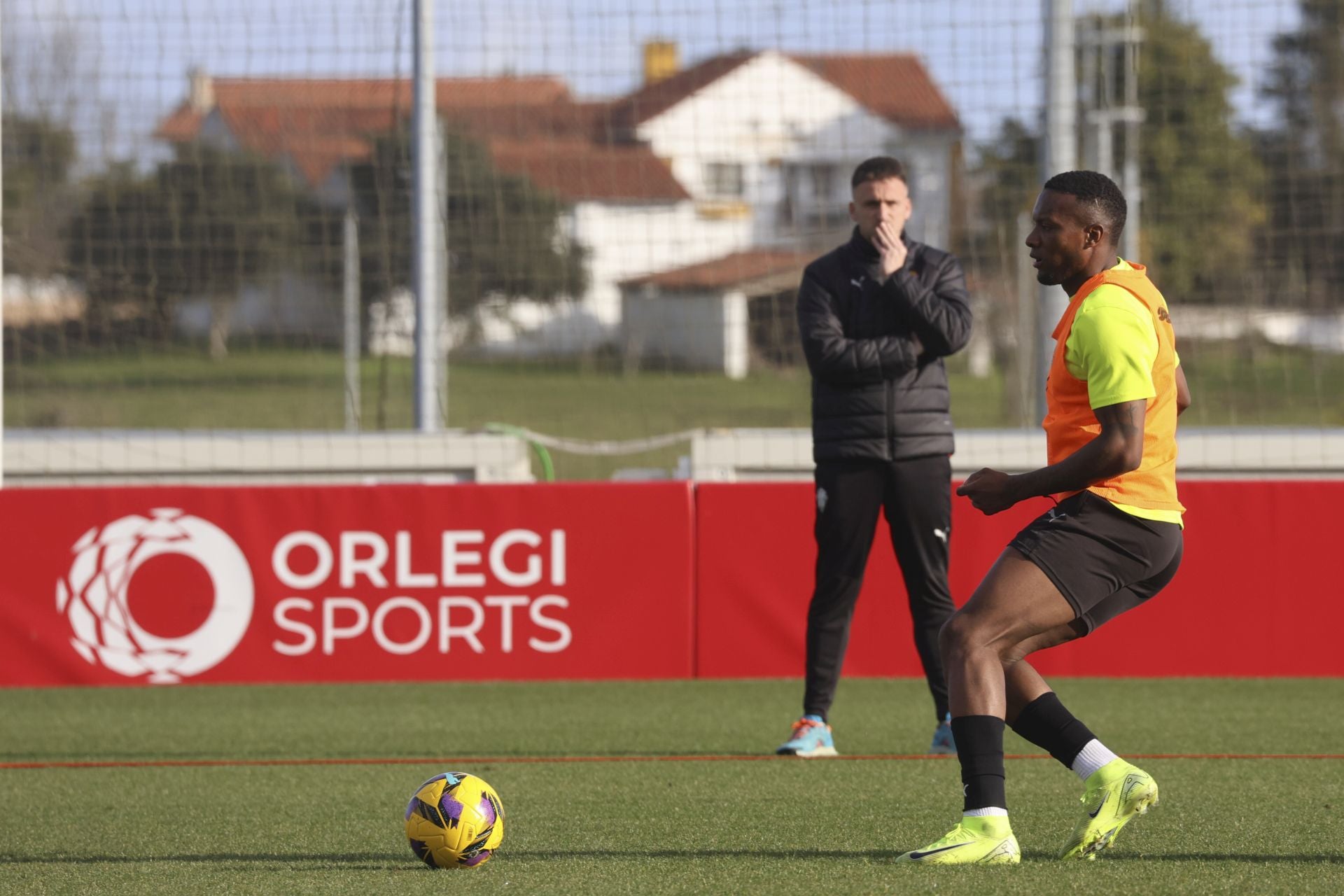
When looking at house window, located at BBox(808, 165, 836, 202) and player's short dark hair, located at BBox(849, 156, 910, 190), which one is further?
house window, located at BBox(808, 165, 836, 202)

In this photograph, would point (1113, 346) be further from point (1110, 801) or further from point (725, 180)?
point (725, 180)

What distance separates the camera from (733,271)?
10820 millimetres

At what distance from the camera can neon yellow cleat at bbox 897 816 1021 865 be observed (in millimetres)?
4395

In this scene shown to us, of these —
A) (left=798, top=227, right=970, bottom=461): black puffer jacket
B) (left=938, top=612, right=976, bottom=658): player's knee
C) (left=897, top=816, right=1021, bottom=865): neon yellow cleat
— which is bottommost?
(left=897, top=816, right=1021, bottom=865): neon yellow cleat

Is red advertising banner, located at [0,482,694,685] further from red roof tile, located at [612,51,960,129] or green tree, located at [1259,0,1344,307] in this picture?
green tree, located at [1259,0,1344,307]

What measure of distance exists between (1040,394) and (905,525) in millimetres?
3292

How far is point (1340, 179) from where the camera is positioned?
1054cm

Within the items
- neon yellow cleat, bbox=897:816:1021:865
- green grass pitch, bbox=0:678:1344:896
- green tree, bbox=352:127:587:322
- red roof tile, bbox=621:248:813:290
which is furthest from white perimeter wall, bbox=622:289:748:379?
neon yellow cleat, bbox=897:816:1021:865

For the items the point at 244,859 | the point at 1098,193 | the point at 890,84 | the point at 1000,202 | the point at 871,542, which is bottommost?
the point at 244,859

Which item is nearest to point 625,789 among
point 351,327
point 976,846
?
point 976,846

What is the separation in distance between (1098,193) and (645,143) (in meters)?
6.48

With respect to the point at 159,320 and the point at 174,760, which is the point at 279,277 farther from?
the point at 174,760

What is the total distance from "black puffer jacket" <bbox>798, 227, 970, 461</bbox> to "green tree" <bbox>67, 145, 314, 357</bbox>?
501cm

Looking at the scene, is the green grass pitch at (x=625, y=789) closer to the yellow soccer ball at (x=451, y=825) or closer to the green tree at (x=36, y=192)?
the yellow soccer ball at (x=451, y=825)
